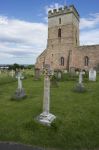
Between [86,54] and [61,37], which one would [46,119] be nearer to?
[86,54]

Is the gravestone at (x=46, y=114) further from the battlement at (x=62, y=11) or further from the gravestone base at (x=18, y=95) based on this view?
the battlement at (x=62, y=11)

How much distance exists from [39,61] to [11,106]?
33746 mm

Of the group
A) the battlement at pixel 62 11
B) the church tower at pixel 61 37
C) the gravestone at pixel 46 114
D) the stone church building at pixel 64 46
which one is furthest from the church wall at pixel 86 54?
the gravestone at pixel 46 114

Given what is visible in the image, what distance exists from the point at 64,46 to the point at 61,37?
2.19 m

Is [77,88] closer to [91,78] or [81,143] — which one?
[91,78]

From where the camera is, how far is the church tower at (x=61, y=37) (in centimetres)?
4288

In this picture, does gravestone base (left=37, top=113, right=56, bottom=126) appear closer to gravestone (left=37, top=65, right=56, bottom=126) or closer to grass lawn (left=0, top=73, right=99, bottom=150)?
gravestone (left=37, top=65, right=56, bottom=126)

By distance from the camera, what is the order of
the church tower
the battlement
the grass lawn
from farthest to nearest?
the battlement → the church tower → the grass lawn

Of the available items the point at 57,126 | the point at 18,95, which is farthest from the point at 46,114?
the point at 18,95

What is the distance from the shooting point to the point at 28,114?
9578mm

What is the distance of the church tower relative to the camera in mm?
42875

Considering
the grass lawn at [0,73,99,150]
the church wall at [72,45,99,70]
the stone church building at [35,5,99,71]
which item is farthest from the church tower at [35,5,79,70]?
the grass lawn at [0,73,99,150]

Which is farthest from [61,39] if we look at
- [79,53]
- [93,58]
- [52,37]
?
[93,58]

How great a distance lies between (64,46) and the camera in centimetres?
4325
